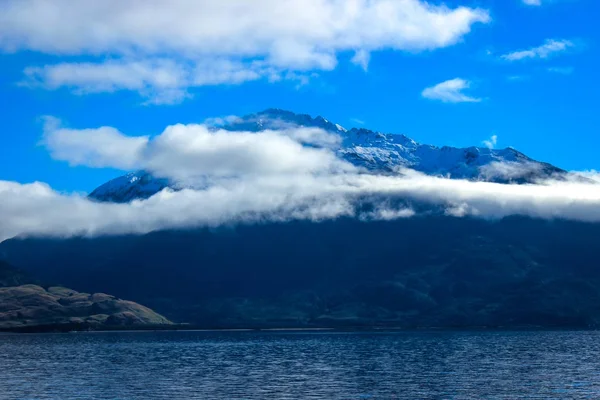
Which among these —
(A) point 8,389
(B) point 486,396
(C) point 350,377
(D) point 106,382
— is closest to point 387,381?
(C) point 350,377

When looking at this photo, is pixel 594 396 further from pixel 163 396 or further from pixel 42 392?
pixel 42 392

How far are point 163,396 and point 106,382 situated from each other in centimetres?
3812

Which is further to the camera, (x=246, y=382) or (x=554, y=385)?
(x=246, y=382)

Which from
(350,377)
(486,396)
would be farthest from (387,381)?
(486,396)

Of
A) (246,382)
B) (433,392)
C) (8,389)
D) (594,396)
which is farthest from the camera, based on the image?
(246,382)

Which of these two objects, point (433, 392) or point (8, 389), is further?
point (8, 389)

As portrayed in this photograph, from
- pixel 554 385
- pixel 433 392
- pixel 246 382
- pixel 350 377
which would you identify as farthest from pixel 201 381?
pixel 554 385

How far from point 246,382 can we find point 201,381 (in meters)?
12.4

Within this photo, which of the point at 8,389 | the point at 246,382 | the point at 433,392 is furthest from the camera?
the point at 246,382

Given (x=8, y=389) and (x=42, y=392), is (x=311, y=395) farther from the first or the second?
(x=8, y=389)

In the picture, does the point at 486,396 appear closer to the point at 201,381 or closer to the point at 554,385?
the point at 554,385

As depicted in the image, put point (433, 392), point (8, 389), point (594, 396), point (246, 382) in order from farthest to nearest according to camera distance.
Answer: point (246, 382), point (8, 389), point (433, 392), point (594, 396)

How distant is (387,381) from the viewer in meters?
190

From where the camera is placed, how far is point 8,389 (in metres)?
175
